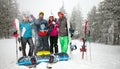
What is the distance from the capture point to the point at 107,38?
30.6 meters

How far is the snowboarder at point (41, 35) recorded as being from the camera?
9.25 m

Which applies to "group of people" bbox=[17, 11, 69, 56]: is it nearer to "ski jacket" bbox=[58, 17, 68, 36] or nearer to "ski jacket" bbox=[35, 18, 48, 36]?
"ski jacket" bbox=[35, 18, 48, 36]

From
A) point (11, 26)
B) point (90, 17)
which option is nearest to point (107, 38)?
point (90, 17)

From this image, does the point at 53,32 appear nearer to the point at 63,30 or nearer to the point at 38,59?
the point at 63,30

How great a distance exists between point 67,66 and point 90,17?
96.4 ft

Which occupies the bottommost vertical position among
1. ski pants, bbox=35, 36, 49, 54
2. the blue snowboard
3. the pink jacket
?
the blue snowboard

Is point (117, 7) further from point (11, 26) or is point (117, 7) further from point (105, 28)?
point (11, 26)

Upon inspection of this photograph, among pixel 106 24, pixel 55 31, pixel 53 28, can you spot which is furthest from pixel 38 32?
pixel 106 24

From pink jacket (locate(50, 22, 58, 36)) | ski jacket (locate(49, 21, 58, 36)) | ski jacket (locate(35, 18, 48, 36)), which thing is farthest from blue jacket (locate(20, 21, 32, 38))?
pink jacket (locate(50, 22, 58, 36))

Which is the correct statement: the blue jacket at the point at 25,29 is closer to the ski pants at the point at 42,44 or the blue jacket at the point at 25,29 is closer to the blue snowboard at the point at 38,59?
the ski pants at the point at 42,44

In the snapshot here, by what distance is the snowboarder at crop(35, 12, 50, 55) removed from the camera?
9.25 m

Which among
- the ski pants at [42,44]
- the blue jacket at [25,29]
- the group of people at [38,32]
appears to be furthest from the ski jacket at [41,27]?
the blue jacket at [25,29]

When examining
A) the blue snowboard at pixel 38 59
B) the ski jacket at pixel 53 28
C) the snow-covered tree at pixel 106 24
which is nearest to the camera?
the blue snowboard at pixel 38 59

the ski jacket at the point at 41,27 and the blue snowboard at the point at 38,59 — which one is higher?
the ski jacket at the point at 41,27
